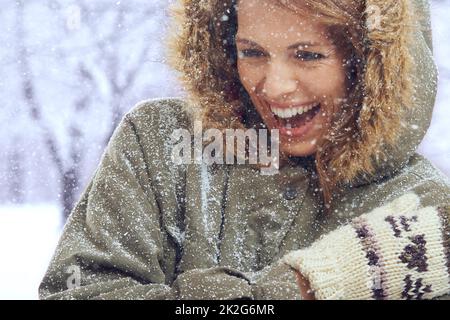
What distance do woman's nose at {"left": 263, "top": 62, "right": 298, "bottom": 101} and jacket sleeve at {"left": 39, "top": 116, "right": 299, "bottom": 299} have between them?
39 cm

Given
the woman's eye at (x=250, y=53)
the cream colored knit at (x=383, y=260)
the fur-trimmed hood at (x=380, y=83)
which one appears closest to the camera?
the cream colored knit at (x=383, y=260)

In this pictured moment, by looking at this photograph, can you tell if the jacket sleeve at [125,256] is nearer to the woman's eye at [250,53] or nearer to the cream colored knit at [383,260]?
the cream colored knit at [383,260]

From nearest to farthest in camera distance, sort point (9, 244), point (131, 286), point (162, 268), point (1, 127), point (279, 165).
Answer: point (131, 286)
point (162, 268)
point (279, 165)
point (9, 244)
point (1, 127)

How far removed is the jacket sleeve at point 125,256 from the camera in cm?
165

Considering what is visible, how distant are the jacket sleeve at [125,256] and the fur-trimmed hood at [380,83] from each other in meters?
0.26

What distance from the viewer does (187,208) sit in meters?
1.88

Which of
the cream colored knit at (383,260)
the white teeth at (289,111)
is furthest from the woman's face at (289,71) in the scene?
the cream colored knit at (383,260)

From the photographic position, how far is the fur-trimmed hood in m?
1.81

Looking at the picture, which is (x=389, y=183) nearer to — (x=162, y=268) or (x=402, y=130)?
(x=402, y=130)

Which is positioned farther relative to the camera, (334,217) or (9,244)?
(9,244)

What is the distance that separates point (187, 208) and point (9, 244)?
177 inches

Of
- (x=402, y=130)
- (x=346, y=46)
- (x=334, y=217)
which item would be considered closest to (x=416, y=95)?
(x=402, y=130)

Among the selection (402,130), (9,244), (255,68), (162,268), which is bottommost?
(9,244)

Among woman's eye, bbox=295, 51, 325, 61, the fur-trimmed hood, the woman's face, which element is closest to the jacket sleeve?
the fur-trimmed hood
